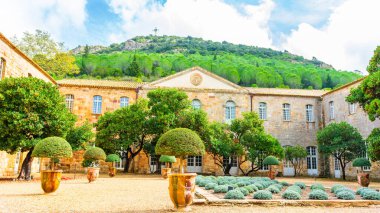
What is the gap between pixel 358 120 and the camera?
23.6m

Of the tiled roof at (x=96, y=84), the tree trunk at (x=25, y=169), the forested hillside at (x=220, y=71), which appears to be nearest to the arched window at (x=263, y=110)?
the tiled roof at (x=96, y=84)

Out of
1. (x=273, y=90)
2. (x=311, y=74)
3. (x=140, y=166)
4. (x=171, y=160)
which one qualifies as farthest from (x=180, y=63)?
(x=171, y=160)

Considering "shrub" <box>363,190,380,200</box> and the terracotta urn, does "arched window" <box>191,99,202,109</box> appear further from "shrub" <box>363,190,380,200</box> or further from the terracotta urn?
"shrub" <box>363,190,380,200</box>

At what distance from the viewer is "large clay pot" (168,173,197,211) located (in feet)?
24.6

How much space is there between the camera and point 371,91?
15.6 m

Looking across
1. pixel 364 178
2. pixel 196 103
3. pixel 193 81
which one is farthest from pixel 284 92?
pixel 364 178

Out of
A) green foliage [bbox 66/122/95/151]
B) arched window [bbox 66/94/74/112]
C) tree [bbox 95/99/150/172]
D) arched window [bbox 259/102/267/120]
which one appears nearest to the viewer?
green foliage [bbox 66/122/95/151]

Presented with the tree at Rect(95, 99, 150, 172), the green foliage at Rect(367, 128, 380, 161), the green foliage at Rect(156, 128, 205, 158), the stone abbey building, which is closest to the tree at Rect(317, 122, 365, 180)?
the stone abbey building

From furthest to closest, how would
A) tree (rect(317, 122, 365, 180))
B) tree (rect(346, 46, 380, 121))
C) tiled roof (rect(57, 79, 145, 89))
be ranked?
tiled roof (rect(57, 79, 145, 89)), tree (rect(317, 122, 365, 180)), tree (rect(346, 46, 380, 121))

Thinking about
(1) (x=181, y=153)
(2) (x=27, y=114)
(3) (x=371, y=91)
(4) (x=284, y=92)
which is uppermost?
(4) (x=284, y=92)

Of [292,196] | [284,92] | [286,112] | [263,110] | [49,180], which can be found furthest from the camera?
[284,92]

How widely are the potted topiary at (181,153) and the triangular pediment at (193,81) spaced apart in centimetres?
1904

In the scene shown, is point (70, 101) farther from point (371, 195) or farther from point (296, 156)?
point (371, 195)

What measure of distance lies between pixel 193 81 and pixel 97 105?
8.34 metres
